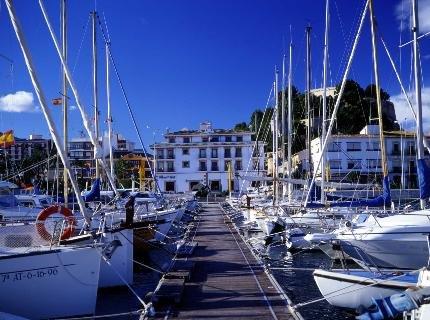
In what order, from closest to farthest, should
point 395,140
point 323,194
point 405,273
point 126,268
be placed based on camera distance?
point 405,273 < point 126,268 < point 323,194 < point 395,140

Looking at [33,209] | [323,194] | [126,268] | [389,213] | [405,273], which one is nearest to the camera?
[405,273]

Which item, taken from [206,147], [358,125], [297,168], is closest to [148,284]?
[297,168]

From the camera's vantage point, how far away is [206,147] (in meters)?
93.6

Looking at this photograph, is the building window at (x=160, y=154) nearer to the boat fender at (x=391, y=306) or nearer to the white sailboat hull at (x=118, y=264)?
the white sailboat hull at (x=118, y=264)

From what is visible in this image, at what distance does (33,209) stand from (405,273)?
22.4 m

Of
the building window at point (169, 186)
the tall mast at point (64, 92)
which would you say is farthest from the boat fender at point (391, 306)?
the building window at point (169, 186)

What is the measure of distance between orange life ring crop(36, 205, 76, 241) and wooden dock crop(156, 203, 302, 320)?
3969mm

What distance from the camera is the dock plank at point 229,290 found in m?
12.2

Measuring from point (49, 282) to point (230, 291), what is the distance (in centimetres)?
531

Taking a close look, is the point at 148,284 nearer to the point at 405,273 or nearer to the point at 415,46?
the point at 405,273

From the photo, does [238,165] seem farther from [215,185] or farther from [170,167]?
[170,167]

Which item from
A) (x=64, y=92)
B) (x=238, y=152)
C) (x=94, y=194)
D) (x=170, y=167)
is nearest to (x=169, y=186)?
(x=170, y=167)

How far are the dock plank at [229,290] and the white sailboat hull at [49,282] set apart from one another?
104 inches

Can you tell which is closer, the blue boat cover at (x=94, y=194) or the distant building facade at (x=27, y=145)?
the blue boat cover at (x=94, y=194)
